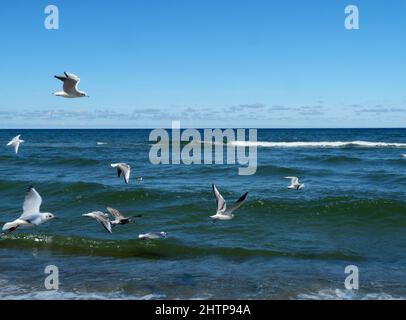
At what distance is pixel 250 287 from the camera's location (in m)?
8.83

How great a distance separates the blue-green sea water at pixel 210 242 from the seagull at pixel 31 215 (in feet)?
3.31

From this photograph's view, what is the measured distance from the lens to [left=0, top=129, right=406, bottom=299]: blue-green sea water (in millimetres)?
Answer: 8812

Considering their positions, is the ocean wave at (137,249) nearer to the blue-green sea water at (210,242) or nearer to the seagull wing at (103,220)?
the blue-green sea water at (210,242)

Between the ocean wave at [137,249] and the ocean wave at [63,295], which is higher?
the ocean wave at [63,295]

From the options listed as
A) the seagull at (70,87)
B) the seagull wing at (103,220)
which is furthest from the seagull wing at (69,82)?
the seagull wing at (103,220)

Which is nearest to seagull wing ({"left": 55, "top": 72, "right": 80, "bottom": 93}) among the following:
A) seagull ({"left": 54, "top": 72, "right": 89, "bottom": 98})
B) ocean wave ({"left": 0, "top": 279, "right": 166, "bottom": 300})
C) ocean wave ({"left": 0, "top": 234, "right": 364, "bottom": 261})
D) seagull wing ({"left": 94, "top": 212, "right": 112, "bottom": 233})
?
seagull ({"left": 54, "top": 72, "right": 89, "bottom": 98})

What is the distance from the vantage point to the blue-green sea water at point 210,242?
8812 mm

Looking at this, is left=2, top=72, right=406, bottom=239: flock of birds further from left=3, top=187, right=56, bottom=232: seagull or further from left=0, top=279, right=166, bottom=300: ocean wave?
left=0, top=279, right=166, bottom=300: ocean wave

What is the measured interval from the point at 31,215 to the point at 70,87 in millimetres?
2411

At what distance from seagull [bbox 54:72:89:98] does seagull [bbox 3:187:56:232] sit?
1959 millimetres

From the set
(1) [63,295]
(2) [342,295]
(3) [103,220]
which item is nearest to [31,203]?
(3) [103,220]

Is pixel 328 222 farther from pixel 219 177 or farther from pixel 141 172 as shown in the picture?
pixel 141 172

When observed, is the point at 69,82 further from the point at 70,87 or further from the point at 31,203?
the point at 31,203
